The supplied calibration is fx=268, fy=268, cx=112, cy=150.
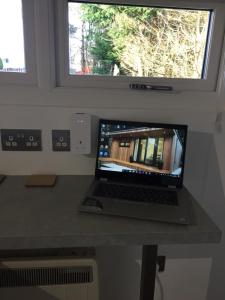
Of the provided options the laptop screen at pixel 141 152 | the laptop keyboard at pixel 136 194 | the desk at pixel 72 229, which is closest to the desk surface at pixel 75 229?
the desk at pixel 72 229

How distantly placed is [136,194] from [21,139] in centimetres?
58

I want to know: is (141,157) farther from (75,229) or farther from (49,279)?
(49,279)

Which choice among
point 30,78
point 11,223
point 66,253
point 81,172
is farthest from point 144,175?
point 30,78

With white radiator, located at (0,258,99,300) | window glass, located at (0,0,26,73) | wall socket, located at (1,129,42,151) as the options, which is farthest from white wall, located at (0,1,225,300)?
white radiator, located at (0,258,99,300)

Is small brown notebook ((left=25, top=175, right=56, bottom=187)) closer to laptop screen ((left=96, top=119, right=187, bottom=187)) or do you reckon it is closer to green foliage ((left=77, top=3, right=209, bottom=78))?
laptop screen ((left=96, top=119, right=187, bottom=187))

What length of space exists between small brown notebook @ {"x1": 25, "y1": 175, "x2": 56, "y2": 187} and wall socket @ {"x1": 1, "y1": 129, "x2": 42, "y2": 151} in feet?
0.42

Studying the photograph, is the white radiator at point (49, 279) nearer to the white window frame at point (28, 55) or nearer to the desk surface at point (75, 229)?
the desk surface at point (75, 229)

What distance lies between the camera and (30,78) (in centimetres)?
122

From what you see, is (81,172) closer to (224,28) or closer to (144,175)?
(144,175)

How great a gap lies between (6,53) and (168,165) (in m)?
0.88

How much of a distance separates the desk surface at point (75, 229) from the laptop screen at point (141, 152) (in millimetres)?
→ 218

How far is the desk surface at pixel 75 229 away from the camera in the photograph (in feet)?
2.60

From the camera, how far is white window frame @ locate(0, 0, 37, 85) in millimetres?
1113

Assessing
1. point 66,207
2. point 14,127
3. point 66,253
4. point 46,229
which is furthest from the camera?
point 14,127
